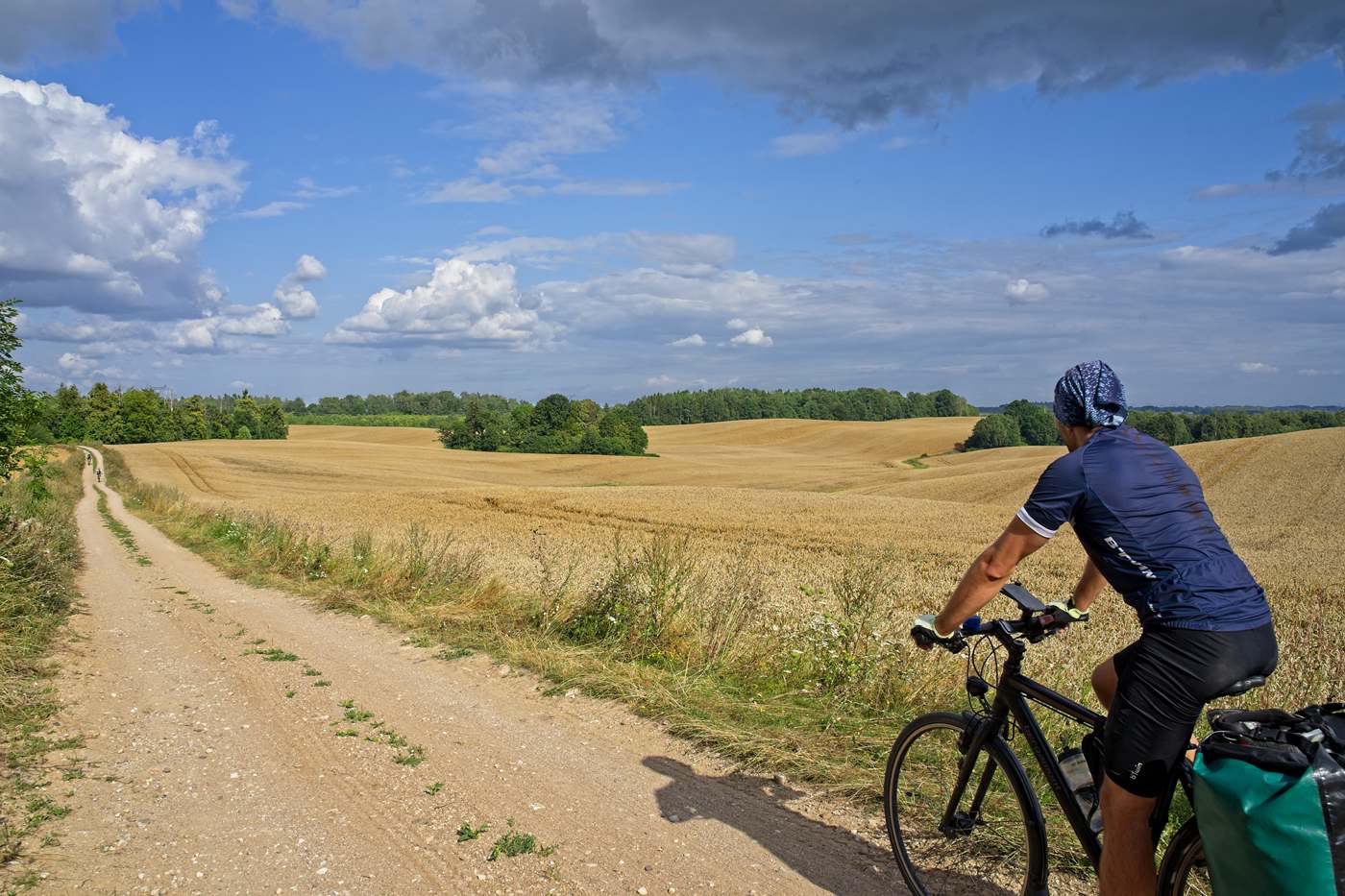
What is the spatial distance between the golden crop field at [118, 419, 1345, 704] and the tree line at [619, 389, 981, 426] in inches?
2351

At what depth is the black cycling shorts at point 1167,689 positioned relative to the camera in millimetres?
2834

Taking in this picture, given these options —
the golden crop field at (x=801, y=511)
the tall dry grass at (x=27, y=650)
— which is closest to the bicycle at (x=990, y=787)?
the golden crop field at (x=801, y=511)

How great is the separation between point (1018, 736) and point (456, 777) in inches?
147

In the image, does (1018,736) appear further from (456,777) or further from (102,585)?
(102,585)

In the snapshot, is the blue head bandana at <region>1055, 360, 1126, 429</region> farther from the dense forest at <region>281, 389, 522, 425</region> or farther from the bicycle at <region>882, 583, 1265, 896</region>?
the dense forest at <region>281, 389, 522, 425</region>

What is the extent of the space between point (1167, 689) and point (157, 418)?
123 m

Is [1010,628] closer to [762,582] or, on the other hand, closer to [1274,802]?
[1274,802]

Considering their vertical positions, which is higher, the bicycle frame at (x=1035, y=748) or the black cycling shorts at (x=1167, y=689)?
the black cycling shorts at (x=1167, y=689)

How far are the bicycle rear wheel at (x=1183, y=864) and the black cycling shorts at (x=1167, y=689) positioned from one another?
0.16m

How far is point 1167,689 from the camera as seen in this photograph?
2.86 meters

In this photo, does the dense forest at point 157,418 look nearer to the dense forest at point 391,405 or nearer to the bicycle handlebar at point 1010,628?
the dense forest at point 391,405

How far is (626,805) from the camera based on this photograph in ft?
16.6

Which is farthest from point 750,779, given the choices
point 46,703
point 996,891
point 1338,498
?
point 1338,498

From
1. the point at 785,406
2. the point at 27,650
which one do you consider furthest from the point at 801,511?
the point at 785,406
